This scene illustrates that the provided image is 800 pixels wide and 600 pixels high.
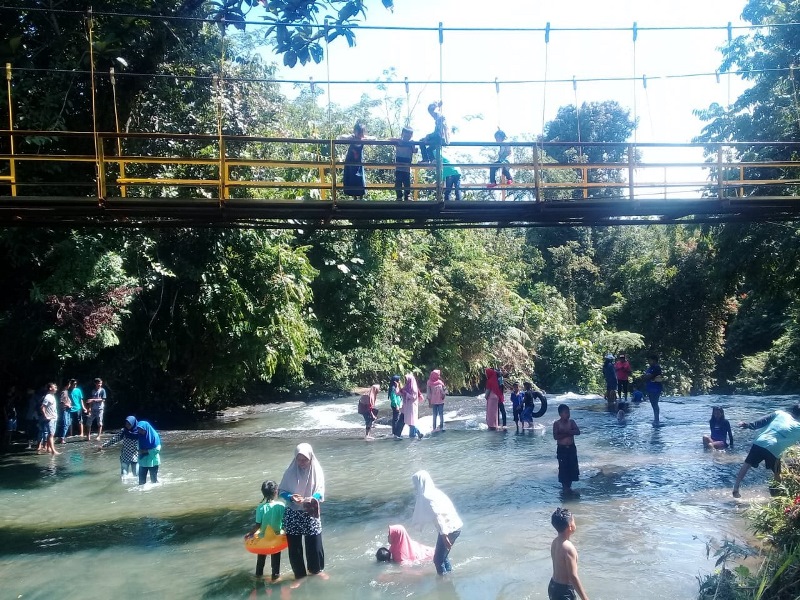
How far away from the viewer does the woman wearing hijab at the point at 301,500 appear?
26.3 feet

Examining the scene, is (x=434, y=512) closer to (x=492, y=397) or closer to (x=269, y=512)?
(x=269, y=512)

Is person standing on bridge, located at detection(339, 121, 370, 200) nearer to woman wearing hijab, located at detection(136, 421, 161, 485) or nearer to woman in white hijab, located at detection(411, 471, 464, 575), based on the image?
woman in white hijab, located at detection(411, 471, 464, 575)

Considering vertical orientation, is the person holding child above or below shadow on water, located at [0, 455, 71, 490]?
above

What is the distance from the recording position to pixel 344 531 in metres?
10.3

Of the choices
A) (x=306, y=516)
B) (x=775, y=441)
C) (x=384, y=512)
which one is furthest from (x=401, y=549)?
(x=775, y=441)

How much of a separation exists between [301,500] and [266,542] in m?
0.71

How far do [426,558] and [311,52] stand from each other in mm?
6261

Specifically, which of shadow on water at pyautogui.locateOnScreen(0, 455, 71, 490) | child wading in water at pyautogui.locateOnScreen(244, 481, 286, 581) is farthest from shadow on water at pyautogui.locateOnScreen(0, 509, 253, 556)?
shadow on water at pyautogui.locateOnScreen(0, 455, 71, 490)

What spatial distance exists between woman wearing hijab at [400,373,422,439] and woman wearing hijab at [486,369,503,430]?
1786mm

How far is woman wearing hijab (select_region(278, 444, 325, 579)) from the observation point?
8.02m

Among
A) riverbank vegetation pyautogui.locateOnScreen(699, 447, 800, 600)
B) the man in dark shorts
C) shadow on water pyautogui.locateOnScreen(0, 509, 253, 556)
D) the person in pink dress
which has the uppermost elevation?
the man in dark shorts

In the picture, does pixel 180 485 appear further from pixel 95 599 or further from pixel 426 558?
pixel 426 558

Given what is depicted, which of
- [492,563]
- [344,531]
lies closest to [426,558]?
[492,563]

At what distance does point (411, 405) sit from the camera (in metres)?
17.7
